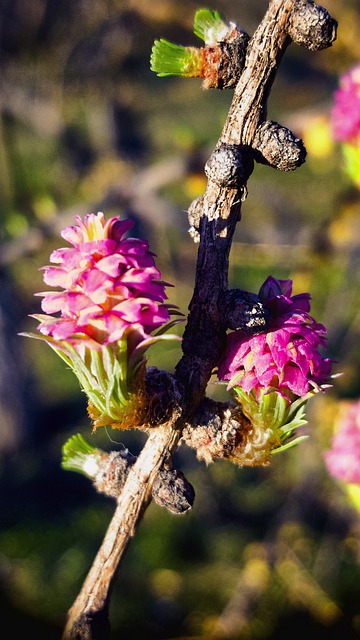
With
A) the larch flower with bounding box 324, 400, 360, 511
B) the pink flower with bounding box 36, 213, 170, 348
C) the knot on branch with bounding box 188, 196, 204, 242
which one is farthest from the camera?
the larch flower with bounding box 324, 400, 360, 511

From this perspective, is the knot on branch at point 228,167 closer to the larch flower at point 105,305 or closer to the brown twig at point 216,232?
the brown twig at point 216,232

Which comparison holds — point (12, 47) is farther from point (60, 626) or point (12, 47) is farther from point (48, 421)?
point (60, 626)

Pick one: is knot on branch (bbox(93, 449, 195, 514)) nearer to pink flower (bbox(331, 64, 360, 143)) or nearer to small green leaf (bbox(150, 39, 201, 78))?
small green leaf (bbox(150, 39, 201, 78))

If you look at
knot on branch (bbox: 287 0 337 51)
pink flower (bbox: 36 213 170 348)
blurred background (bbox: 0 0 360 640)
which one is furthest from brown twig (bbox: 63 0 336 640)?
blurred background (bbox: 0 0 360 640)

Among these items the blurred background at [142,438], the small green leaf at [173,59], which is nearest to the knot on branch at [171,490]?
the small green leaf at [173,59]

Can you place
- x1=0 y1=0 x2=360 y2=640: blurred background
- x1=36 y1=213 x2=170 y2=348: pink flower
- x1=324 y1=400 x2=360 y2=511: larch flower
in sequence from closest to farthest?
x1=36 y1=213 x2=170 y2=348: pink flower < x1=324 y1=400 x2=360 y2=511: larch flower < x1=0 y1=0 x2=360 y2=640: blurred background

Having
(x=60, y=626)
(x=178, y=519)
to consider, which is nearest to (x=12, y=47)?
(x=178, y=519)
